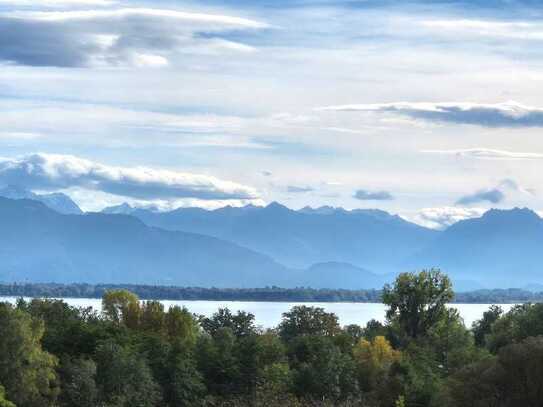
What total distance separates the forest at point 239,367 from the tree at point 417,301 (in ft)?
16.6

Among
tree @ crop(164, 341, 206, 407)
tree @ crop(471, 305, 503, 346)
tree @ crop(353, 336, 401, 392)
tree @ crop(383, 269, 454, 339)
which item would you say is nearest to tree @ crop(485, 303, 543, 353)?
tree @ crop(353, 336, 401, 392)

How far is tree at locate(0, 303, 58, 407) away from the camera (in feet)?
229

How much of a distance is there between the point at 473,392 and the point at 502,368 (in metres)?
1.89

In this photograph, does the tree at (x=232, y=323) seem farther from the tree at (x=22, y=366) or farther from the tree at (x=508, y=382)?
the tree at (x=508, y=382)

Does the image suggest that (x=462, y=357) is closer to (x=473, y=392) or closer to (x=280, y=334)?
(x=473, y=392)

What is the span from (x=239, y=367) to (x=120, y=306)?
128 feet

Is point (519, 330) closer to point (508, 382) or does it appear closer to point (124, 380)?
point (124, 380)

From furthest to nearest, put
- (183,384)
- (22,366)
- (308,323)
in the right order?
(308,323) → (183,384) → (22,366)

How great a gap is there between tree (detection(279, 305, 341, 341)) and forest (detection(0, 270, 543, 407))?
540 centimetres

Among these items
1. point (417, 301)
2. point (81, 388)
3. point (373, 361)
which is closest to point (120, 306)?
point (417, 301)

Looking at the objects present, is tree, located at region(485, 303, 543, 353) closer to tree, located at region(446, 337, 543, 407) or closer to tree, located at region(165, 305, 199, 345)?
tree, located at region(165, 305, 199, 345)

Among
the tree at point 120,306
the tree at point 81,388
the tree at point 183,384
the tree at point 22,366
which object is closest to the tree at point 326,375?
the tree at point 183,384

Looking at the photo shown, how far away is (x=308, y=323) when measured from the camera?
12119cm

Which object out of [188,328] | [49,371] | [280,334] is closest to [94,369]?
[49,371]
